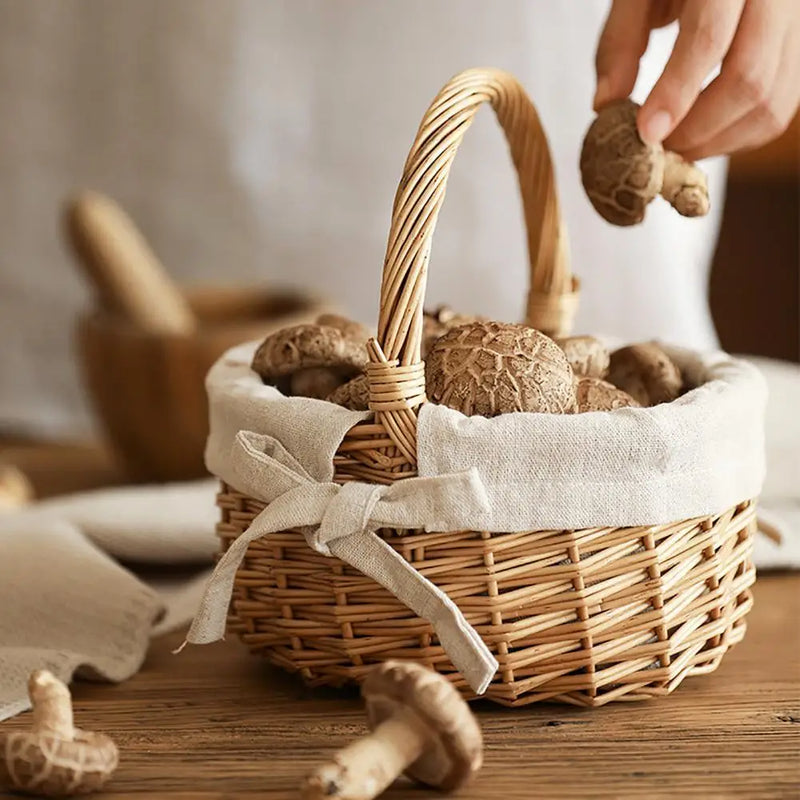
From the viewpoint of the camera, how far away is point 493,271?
2324mm

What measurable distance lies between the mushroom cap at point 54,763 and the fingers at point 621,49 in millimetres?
723

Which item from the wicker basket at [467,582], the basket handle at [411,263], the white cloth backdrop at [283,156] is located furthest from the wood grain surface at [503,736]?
the white cloth backdrop at [283,156]

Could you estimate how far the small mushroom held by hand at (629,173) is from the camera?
3.43 feet

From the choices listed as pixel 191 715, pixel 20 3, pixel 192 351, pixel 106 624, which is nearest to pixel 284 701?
pixel 191 715

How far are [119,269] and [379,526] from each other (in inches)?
43.6

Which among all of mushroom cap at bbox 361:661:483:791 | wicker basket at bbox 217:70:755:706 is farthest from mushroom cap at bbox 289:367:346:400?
mushroom cap at bbox 361:661:483:791

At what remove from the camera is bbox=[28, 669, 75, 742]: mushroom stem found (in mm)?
790

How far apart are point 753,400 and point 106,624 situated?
1.99 feet

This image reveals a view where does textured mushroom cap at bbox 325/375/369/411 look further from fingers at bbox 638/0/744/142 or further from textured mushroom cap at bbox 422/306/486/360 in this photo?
fingers at bbox 638/0/744/142

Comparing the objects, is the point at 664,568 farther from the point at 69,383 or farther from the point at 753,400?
the point at 69,383

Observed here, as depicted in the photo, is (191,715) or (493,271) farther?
(493,271)

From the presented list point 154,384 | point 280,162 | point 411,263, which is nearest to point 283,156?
point 280,162

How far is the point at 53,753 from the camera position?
78 centimetres

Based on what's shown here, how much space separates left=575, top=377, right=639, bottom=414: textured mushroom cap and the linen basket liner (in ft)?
0.17
